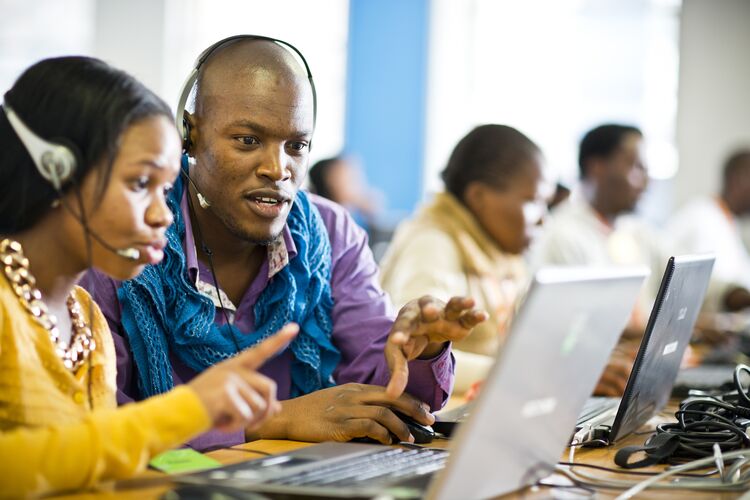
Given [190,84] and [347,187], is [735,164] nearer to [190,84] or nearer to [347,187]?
[347,187]

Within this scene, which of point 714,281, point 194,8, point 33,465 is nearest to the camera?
point 33,465

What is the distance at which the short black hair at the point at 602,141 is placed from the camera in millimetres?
4047

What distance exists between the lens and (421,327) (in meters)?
1.30

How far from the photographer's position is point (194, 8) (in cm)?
718

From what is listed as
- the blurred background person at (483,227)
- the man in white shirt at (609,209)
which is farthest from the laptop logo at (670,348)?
the man in white shirt at (609,209)

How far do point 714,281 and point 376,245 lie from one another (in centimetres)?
207

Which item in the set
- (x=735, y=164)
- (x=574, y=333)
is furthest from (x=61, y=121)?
(x=735, y=164)

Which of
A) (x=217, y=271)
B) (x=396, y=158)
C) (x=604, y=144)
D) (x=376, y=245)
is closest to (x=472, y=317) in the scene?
(x=217, y=271)

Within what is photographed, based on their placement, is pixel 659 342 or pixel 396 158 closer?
pixel 659 342

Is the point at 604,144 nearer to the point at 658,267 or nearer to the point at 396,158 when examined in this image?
the point at 658,267

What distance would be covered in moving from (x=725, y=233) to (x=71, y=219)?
4656 millimetres

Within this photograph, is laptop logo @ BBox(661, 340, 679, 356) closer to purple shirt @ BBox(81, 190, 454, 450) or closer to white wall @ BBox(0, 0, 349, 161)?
purple shirt @ BBox(81, 190, 454, 450)

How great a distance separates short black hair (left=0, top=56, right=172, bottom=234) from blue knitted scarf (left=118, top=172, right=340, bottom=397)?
395mm

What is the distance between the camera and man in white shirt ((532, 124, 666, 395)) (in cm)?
377
